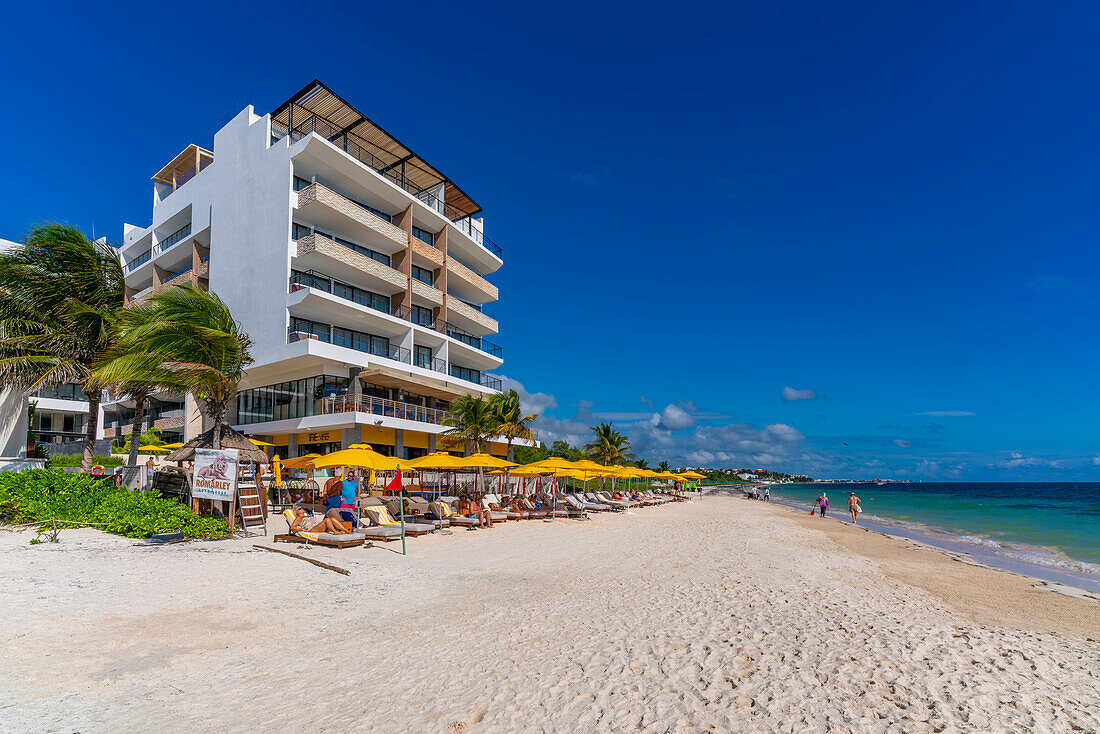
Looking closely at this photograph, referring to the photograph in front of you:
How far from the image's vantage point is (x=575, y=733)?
166 inches

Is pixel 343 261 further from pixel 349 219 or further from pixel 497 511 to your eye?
pixel 497 511

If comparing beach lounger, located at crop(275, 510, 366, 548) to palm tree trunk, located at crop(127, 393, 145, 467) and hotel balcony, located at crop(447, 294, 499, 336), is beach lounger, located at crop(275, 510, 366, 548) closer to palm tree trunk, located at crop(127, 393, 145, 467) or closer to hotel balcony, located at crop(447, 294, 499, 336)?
palm tree trunk, located at crop(127, 393, 145, 467)

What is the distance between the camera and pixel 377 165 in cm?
3541

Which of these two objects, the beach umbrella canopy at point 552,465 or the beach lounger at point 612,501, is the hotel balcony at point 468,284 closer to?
the beach lounger at point 612,501

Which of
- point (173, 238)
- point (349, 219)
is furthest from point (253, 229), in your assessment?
point (173, 238)

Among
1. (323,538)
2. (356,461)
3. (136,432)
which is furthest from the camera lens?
(136,432)

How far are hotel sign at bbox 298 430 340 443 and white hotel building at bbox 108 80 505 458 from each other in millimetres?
101

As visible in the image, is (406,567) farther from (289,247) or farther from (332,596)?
(289,247)

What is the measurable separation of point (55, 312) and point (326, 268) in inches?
520

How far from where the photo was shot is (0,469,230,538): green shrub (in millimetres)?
11812

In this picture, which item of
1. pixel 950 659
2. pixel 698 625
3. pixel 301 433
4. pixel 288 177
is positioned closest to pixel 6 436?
pixel 301 433

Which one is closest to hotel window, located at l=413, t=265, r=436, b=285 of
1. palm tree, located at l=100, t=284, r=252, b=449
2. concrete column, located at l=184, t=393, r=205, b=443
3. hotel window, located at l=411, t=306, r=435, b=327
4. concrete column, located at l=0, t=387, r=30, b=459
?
hotel window, located at l=411, t=306, r=435, b=327

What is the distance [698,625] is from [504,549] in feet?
23.2

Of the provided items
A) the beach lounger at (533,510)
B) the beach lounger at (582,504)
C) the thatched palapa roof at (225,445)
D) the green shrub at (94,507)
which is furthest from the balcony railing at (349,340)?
the green shrub at (94,507)
